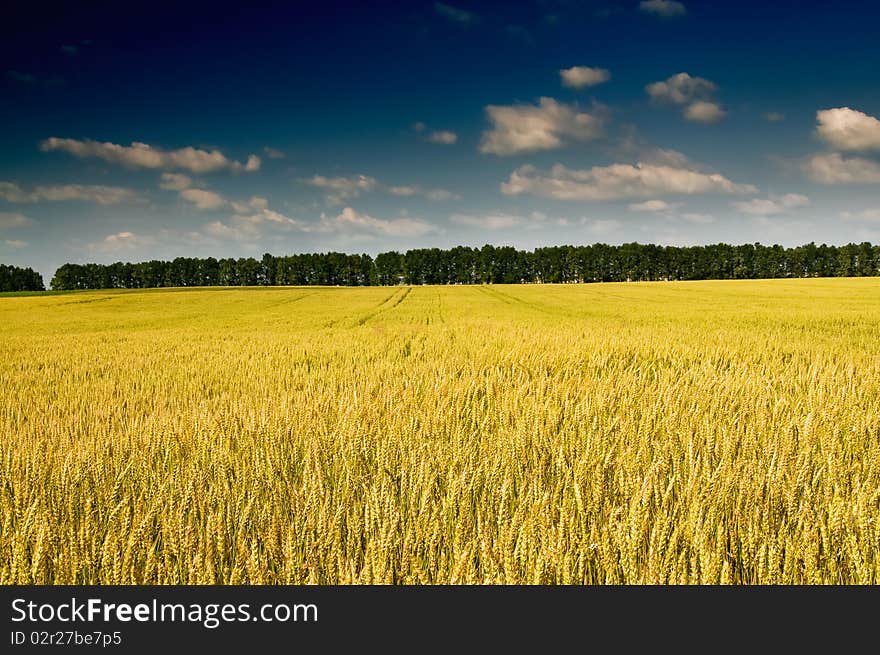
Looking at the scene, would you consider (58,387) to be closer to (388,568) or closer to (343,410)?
(343,410)

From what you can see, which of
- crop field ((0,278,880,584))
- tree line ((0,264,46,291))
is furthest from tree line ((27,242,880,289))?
crop field ((0,278,880,584))

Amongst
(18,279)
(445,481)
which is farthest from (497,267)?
(445,481)

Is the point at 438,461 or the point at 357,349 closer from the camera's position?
the point at 438,461

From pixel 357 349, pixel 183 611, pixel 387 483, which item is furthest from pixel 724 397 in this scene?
pixel 357 349

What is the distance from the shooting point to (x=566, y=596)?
1.64 metres

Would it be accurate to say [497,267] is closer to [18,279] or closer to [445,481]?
[18,279]

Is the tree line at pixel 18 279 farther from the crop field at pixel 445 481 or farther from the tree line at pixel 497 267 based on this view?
the crop field at pixel 445 481

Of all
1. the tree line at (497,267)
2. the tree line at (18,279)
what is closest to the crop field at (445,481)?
the tree line at (497,267)

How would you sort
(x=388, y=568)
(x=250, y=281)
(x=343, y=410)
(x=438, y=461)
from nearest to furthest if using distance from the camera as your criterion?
(x=388, y=568) → (x=438, y=461) → (x=343, y=410) → (x=250, y=281)

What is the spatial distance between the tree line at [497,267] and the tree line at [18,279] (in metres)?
6.25

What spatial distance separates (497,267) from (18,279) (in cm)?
11203

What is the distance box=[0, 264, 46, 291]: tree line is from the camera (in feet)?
350

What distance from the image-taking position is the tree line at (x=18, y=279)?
106688 millimetres

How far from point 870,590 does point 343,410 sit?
338cm
